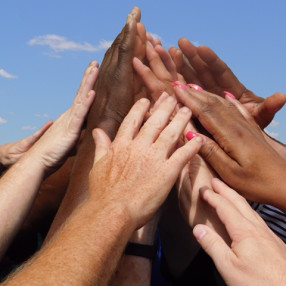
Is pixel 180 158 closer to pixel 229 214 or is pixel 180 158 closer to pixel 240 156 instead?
pixel 229 214

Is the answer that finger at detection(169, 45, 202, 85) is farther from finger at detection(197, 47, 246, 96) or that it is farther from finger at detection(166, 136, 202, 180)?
finger at detection(166, 136, 202, 180)

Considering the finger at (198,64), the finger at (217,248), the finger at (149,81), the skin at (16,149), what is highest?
the finger at (198,64)

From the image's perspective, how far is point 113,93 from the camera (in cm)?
163

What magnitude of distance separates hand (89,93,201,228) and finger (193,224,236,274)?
0.14 meters

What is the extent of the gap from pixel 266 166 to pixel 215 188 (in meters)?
0.21

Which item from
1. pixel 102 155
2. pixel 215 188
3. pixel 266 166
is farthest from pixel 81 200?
pixel 266 166

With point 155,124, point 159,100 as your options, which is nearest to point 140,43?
point 159,100

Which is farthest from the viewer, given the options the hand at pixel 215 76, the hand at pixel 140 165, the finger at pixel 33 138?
the finger at pixel 33 138

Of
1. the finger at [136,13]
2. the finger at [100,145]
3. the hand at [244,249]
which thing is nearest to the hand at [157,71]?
the finger at [136,13]

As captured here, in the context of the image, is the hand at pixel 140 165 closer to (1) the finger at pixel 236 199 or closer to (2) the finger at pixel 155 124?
(2) the finger at pixel 155 124

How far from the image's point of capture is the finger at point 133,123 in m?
1.30

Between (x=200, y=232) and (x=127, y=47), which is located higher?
(x=127, y=47)

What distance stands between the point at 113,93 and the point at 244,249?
31.7 inches

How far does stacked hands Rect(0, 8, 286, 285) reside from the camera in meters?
1.05
